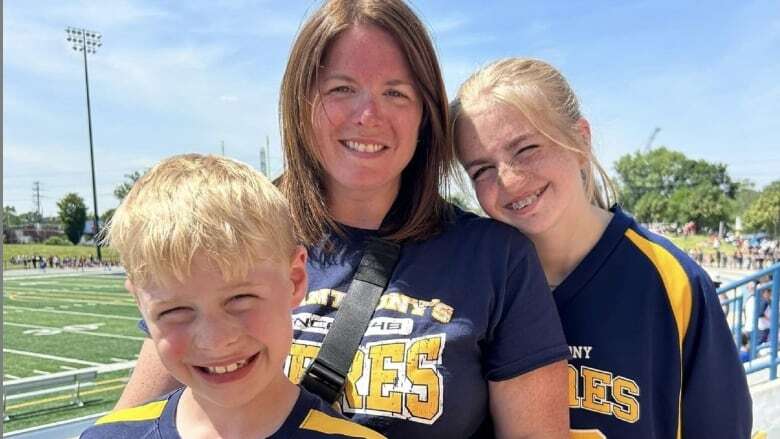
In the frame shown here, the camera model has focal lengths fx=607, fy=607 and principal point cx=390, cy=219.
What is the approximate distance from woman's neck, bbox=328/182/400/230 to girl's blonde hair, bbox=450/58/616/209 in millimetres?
272

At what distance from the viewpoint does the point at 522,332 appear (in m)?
1.38

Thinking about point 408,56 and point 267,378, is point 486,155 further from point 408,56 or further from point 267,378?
point 267,378

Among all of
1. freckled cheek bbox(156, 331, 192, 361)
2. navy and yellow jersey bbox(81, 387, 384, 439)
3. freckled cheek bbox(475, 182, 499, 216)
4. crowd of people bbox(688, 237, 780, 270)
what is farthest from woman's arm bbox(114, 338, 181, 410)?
crowd of people bbox(688, 237, 780, 270)

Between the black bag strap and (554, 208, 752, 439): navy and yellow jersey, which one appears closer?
the black bag strap

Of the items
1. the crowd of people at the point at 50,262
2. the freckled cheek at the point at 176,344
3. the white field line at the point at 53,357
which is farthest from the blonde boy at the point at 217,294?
the crowd of people at the point at 50,262

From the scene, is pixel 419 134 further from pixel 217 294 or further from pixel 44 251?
pixel 44 251

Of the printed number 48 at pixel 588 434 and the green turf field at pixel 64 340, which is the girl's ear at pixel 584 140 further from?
the green turf field at pixel 64 340

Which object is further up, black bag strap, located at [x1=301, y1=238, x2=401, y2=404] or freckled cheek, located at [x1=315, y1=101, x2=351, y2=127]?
freckled cheek, located at [x1=315, y1=101, x2=351, y2=127]

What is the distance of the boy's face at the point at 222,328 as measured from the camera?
3.65 ft

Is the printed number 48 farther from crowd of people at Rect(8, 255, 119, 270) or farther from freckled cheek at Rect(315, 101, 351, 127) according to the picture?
crowd of people at Rect(8, 255, 119, 270)

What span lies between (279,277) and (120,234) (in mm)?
319

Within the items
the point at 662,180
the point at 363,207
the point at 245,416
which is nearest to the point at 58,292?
the point at 363,207

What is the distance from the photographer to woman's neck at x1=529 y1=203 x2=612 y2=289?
68.2 inches

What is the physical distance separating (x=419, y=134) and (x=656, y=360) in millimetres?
869
